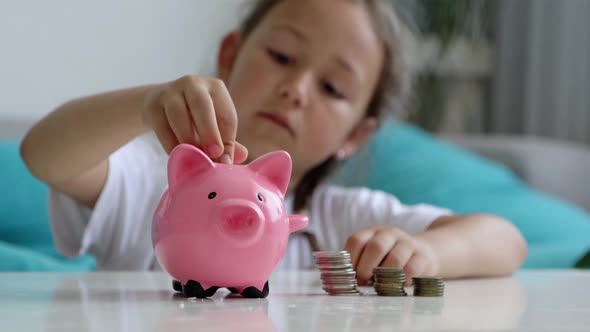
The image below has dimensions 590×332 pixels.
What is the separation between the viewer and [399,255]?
62 cm

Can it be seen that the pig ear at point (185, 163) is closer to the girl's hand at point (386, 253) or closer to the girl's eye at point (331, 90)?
the girl's hand at point (386, 253)

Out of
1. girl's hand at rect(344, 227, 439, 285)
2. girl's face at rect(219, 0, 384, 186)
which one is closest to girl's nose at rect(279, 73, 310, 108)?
girl's face at rect(219, 0, 384, 186)

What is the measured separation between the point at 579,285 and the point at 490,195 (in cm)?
96

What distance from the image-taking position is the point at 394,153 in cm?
169

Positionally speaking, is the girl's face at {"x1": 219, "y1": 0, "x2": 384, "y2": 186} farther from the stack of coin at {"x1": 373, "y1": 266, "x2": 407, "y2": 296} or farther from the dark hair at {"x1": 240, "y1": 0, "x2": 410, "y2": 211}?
the stack of coin at {"x1": 373, "y1": 266, "x2": 407, "y2": 296}

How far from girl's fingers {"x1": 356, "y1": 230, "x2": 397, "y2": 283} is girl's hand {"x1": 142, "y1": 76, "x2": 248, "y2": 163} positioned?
14cm

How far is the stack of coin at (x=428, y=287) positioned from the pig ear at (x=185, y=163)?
0.52 feet

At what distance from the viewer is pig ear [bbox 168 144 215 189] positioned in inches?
19.1

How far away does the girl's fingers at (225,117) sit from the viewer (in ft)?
1.69

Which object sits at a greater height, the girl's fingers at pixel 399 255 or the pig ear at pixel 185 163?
the pig ear at pixel 185 163

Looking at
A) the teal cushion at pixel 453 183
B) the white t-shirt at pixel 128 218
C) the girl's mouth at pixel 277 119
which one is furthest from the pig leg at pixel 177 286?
the teal cushion at pixel 453 183

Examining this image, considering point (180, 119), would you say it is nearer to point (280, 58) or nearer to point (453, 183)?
point (280, 58)

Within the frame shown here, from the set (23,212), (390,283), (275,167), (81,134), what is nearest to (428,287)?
(390,283)

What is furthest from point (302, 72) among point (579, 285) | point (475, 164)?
point (475, 164)
